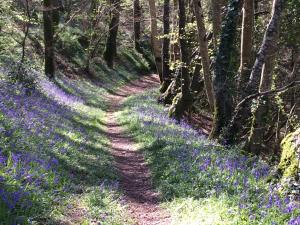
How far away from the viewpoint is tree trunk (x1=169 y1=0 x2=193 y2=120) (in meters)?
18.5

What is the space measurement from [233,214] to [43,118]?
25.9ft

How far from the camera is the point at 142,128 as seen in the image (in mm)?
16234

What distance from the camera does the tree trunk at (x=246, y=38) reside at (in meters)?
13.9

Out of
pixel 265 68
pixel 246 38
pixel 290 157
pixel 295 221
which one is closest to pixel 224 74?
pixel 246 38

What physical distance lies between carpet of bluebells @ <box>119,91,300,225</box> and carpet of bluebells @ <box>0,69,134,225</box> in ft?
4.16

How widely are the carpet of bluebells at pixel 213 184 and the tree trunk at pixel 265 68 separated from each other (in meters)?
0.81

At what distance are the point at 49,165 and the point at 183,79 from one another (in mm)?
11323

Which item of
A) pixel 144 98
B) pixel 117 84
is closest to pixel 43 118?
pixel 144 98

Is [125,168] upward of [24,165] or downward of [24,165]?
downward

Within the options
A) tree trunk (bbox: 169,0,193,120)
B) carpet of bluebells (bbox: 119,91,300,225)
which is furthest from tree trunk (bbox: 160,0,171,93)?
carpet of bluebells (bbox: 119,91,300,225)

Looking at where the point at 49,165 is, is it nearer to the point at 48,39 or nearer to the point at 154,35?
the point at 48,39

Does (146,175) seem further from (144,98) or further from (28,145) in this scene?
(144,98)

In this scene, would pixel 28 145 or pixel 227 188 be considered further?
pixel 28 145

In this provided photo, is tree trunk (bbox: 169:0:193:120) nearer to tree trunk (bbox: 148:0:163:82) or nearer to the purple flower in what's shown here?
tree trunk (bbox: 148:0:163:82)
